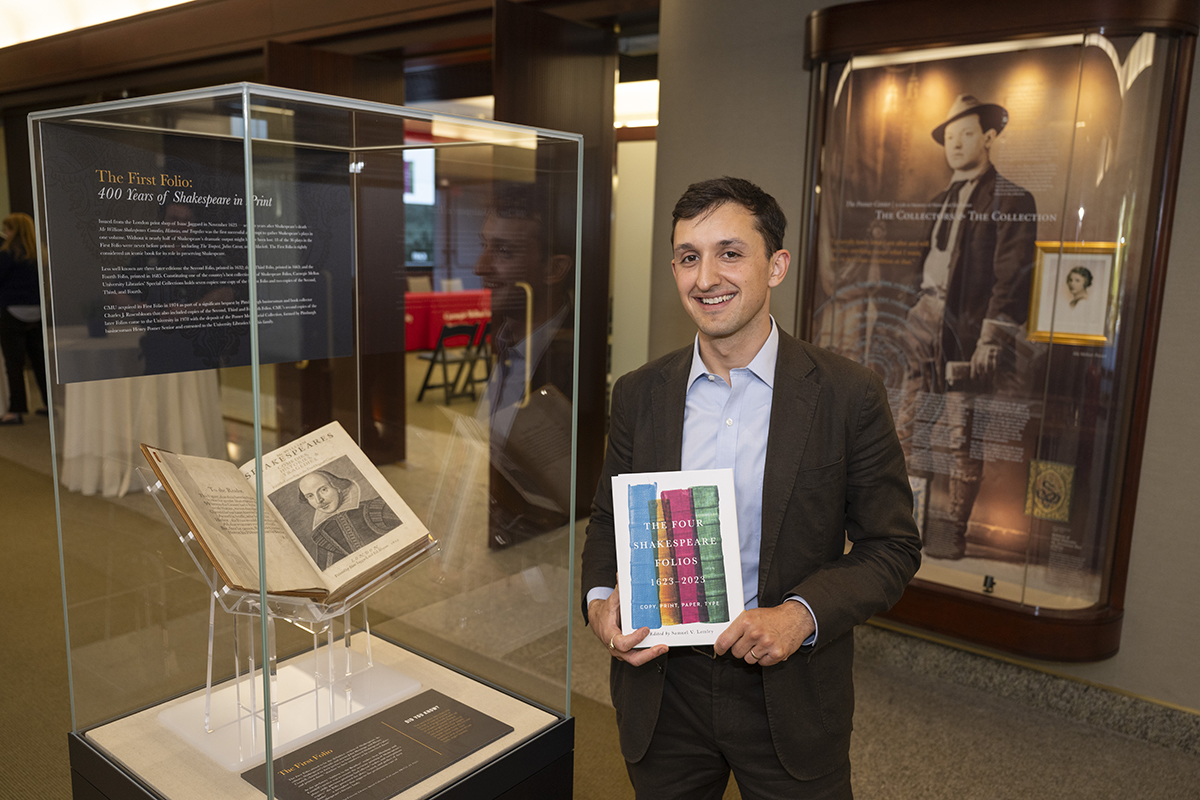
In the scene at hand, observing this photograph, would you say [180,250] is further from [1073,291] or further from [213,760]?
[1073,291]

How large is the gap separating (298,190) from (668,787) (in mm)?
1271

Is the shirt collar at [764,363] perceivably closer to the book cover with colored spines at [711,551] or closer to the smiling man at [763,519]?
the smiling man at [763,519]

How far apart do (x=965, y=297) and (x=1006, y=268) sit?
16 centimetres

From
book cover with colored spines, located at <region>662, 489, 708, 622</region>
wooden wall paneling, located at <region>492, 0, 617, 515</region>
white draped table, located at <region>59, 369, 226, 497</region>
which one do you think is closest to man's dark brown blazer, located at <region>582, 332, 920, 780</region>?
book cover with colored spines, located at <region>662, 489, 708, 622</region>

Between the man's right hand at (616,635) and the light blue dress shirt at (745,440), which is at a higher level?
the light blue dress shirt at (745,440)

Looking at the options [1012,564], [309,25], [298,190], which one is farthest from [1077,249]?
[309,25]

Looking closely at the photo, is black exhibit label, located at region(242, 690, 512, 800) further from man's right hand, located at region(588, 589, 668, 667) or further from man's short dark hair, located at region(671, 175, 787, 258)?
man's short dark hair, located at region(671, 175, 787, 258)

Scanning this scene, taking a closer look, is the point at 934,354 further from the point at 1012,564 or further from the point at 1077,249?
the point at 1012,564

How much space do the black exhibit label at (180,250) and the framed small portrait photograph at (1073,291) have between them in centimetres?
229

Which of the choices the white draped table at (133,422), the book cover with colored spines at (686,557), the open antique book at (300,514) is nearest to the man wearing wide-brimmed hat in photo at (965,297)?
the book cover with colored spines at (686,557)

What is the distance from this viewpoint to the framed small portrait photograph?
2.76m

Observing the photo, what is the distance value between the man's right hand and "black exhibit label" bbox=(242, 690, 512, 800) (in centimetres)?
37

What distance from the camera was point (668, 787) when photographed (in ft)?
5.26

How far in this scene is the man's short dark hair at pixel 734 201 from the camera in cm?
147
